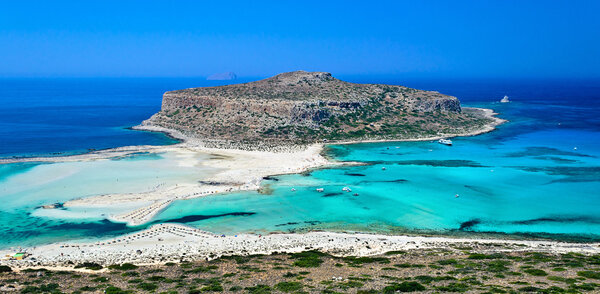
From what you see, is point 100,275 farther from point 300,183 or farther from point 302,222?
point 300,183

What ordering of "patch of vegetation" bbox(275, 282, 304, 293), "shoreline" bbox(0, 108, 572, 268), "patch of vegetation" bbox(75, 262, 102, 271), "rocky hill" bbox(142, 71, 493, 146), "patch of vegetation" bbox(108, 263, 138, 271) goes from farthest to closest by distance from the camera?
"rocky hill" bbox(142, 71, 493, 146), "shoreline" bbox(0, 108, 572, 268), "patch of vegetation" bbox(75, 262, 102, 271), "patch of vegetation" bbox(108, 263, 138, 271), "patch of vegetation" bbox(275, 282, 304, 293)

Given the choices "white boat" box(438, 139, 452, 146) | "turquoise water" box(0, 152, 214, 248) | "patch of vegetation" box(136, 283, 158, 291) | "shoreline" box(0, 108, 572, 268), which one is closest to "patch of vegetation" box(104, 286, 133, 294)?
"patch of vegetation" box(136, 283, 158, 291)

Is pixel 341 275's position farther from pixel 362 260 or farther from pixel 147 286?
pixel 147 286

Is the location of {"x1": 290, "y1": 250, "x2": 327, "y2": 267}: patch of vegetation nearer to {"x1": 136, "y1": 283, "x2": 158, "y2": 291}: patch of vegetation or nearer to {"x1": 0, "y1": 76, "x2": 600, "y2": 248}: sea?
{"x1": 0, "y1": 76, "x2": 600, "y2": 248}: sea

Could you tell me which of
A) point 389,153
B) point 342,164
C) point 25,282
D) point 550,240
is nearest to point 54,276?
point 25,282

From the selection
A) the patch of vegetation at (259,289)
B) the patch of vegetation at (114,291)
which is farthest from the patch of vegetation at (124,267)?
the patch of vegetation at (259,289)

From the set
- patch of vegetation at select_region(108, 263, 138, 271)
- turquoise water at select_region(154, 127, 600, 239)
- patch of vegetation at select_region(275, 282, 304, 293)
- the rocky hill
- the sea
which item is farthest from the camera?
the rocky hill
